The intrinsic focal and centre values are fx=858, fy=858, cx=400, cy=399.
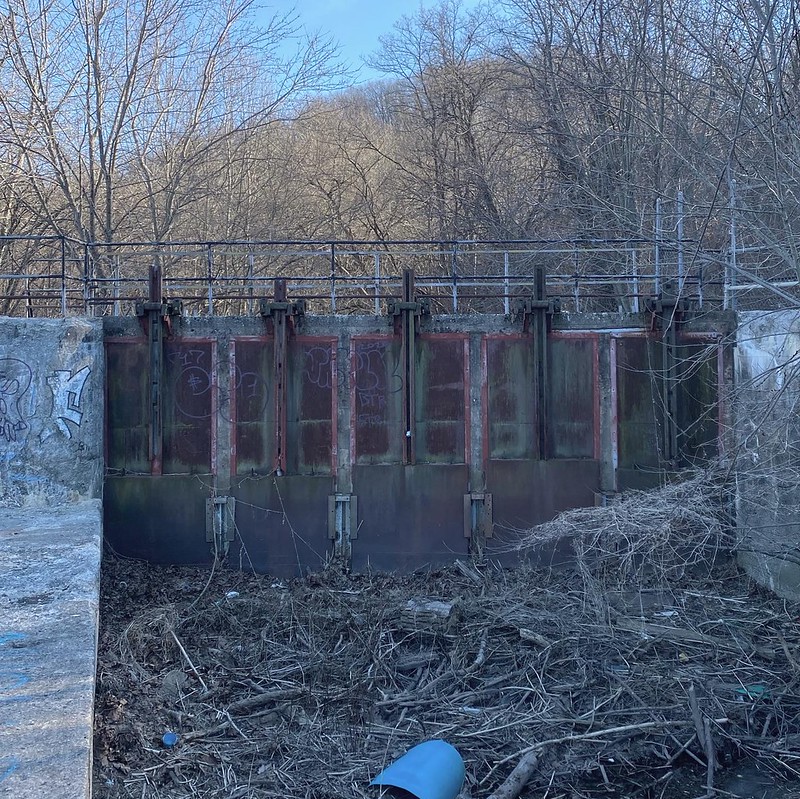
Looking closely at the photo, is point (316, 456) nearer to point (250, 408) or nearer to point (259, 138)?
point (250, 408)

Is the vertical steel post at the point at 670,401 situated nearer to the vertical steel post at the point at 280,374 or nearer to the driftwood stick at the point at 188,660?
the vertical steel post at the point at 280,374

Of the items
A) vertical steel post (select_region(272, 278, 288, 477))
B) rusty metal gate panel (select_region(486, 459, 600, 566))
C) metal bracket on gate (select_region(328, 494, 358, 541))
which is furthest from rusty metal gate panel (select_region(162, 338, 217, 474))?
rusty metal gate panel (select_region(486, 459, 600, 566))

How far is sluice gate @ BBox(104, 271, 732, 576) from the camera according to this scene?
12062 mm

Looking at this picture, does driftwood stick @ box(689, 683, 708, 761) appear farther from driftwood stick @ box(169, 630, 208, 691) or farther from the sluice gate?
the sluice gate

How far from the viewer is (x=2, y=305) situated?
59.8 ft

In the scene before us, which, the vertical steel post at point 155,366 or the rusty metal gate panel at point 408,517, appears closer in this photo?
the vertical steel post at point 155,366

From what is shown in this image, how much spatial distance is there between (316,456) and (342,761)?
6079 millimetres

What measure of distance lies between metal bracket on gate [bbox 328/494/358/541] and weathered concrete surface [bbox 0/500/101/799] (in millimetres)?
3591

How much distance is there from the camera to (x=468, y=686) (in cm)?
806

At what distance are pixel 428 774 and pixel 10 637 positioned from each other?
122 inches

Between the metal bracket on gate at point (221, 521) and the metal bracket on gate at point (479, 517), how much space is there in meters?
3.31

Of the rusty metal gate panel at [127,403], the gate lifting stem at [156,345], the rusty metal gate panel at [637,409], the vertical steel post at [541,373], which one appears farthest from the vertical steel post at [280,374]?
the rusty metal gate panel at [637,409]

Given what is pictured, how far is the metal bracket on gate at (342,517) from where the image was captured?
12.2m

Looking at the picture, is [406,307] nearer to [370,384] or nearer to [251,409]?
[370,384]
